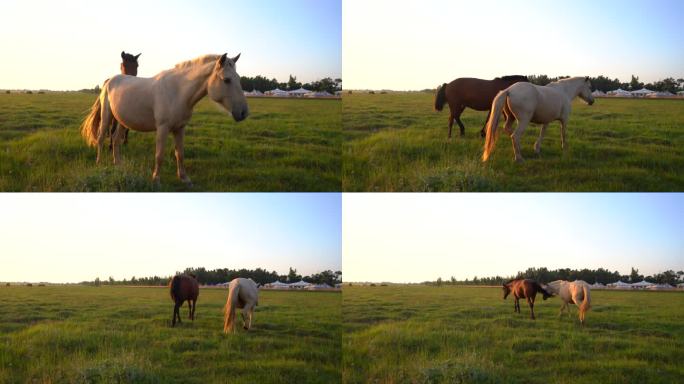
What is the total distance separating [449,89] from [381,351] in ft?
10.7

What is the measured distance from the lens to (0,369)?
647 centimetres

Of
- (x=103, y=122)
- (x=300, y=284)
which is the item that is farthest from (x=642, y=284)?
(x=103, y=122)

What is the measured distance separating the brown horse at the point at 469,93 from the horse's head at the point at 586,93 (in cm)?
71

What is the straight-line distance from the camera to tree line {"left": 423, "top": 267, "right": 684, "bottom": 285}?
7.53 meters

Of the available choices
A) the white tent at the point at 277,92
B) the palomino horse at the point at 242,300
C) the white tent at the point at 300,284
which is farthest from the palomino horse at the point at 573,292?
the white tent at the point at 277,92

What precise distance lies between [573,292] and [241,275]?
4280mm

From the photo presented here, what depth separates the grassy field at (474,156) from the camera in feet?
20.8

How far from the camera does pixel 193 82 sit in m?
6.00

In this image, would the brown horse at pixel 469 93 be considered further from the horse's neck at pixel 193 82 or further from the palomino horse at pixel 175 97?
the horse's neck at pixel 193 82

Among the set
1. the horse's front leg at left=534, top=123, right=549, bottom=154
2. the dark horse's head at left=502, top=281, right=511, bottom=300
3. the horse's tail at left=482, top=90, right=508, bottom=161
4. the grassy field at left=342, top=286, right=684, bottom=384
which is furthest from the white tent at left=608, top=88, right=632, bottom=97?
the dark horse's head at left=502, top=281, right=511, bottom=300

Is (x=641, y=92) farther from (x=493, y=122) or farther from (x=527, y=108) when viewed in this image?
(x=493, y=122)

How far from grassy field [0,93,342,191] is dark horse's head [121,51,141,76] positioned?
722mm

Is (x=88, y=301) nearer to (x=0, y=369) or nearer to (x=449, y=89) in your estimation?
(x=0, y=369)

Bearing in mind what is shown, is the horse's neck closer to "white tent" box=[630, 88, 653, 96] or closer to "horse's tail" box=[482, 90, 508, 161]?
"horse's tail" box=[482, 90, 508, 161]
